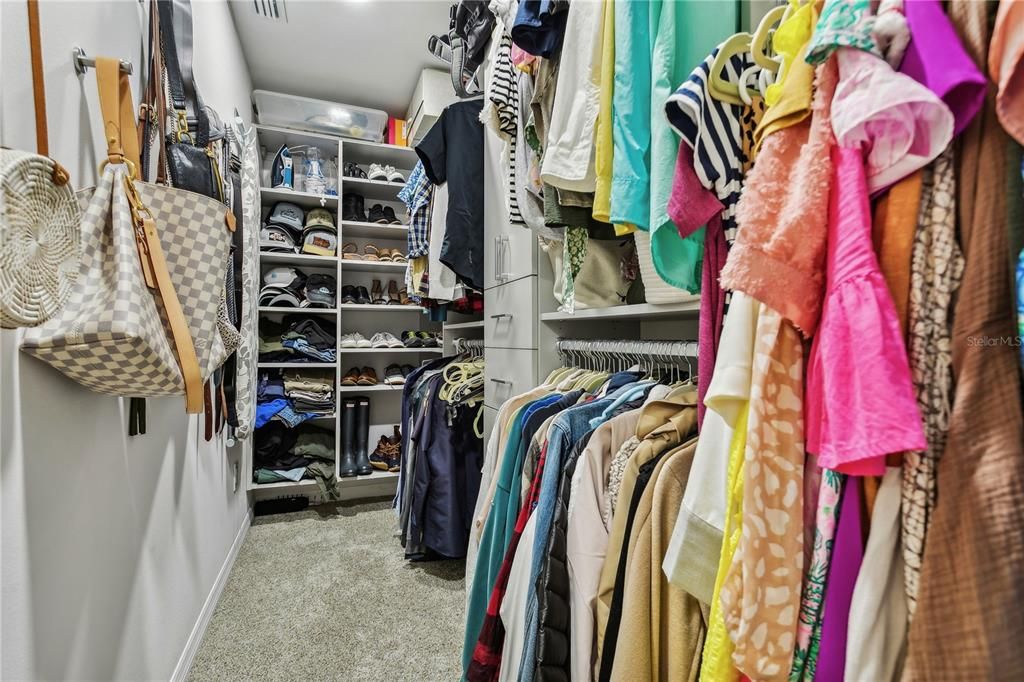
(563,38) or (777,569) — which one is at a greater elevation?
(563,38)

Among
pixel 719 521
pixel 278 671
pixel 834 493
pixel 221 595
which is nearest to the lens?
pixel 834 493

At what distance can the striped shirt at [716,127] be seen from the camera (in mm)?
555

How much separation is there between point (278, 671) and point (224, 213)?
4.60ft

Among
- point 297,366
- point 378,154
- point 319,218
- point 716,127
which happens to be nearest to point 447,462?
point 297,366

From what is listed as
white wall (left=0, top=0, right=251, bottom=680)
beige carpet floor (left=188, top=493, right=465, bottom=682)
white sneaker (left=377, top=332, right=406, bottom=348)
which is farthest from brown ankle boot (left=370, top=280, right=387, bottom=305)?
white wall (left=0, top=0, right=251, bottom=680)

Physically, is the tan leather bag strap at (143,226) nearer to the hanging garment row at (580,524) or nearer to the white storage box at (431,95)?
the hanging garment row at (580,524)

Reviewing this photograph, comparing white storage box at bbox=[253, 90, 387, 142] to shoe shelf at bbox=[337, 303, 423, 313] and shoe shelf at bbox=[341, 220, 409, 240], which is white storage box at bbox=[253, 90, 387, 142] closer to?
shoe shelf at bbox=[341, 220, 409, 240]

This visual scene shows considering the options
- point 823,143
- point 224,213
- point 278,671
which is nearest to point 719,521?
point 823,143

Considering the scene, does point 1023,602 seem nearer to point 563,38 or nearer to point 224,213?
point 563,38

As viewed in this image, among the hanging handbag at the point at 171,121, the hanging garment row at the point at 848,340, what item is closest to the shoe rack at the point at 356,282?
the hanging handbag at the point at 171,121

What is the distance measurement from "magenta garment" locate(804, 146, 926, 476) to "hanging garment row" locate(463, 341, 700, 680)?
317mm

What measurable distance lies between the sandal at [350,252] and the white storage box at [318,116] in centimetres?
69

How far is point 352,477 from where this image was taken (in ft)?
9.09

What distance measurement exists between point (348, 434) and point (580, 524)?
2413 millimetres
